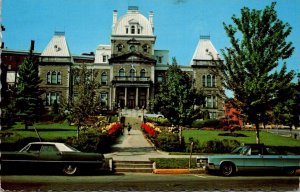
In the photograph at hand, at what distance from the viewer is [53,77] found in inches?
2291

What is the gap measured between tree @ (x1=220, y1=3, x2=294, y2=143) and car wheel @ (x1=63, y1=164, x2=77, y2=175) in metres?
10.1

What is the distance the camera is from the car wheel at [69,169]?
14.6 metres

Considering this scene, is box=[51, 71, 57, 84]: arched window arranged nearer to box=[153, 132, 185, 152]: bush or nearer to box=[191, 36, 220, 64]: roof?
box=[191, 36, 220, 64]: roof

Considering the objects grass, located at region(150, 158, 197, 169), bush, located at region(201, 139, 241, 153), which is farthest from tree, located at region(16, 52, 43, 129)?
grass, located at region(150, 158, 197, 169)

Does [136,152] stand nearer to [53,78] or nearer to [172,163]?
[172,163]

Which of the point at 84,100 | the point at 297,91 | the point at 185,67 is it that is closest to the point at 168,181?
the point at 84,100

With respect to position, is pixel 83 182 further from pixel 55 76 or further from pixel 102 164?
pixel 55 76

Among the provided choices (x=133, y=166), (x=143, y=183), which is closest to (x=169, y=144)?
(x=133, y=166)

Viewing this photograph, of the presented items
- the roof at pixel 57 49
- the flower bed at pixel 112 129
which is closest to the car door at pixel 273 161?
the flower bed at pixel 112 129

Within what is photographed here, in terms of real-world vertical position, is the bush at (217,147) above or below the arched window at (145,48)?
below

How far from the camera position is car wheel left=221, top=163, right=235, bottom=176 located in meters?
15.5

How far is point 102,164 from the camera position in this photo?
15.2 meters

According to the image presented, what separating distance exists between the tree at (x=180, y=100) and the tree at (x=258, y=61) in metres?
4.41

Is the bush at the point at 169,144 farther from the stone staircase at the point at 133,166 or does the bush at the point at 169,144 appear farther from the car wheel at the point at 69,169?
the car wheel at the point at 69,169
